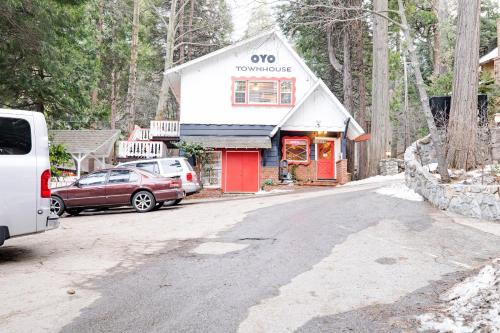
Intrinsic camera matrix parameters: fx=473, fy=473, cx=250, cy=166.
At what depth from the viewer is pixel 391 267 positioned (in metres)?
6.68

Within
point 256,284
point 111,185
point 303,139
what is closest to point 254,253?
point 256,284

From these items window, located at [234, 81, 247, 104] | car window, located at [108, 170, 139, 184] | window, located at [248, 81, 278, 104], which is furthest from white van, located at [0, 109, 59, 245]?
window, located at [248, 81, 278, 104]

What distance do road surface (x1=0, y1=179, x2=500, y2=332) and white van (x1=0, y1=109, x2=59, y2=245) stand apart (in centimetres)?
64

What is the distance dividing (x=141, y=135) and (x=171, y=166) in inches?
416

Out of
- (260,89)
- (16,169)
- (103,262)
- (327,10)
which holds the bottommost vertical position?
(103,262)

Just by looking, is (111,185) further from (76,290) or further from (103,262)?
(76,290)

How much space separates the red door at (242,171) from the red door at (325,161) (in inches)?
141

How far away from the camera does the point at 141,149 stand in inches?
1006

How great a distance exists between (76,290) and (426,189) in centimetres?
1023

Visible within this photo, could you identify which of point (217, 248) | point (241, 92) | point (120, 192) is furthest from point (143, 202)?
point (241, 92)

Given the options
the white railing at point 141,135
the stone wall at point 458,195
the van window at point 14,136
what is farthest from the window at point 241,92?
the van window at point 14,136

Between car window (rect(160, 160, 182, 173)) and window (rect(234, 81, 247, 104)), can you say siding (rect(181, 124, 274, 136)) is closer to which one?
window (rect(234, 81, 247, 104))

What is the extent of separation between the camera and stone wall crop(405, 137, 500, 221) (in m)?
10.6

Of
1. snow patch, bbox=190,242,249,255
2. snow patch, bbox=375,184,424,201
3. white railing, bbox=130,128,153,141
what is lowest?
snow patch, bbox=190,242,249,255
